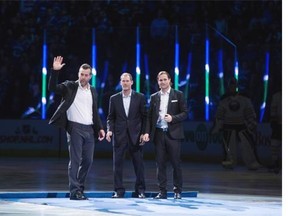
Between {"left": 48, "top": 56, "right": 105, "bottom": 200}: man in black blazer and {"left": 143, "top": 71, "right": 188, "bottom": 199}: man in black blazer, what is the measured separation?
855 mm

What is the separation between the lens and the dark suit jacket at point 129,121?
42.8 ft

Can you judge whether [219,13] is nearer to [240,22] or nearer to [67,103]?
[240,22]

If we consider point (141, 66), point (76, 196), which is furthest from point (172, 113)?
point (141, 66)

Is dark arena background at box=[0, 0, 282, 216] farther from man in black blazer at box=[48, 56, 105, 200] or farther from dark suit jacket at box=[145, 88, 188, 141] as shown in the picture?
man in black blazer at box=[48, 56, 105, 200]

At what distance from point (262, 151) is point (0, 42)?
857 cm

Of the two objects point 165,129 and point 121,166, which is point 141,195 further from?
point 165,129

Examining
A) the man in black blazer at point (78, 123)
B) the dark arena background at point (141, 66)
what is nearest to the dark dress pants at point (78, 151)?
the man in black blazer at point (78, 123)

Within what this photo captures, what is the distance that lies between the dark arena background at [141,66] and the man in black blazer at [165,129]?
315 cm

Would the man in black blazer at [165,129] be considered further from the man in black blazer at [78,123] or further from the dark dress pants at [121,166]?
the man in black blazer at [78,123]

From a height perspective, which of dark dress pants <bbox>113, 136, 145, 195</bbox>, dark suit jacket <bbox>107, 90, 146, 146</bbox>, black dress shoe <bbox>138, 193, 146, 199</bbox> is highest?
dark suit jacket <bbox>107, 90, 146, 146</bbox>

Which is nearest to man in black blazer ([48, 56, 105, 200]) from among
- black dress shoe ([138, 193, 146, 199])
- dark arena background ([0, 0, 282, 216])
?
black dress shoe ([138, 193, 146, 199])

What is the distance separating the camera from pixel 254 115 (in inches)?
790

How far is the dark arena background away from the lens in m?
21.0
